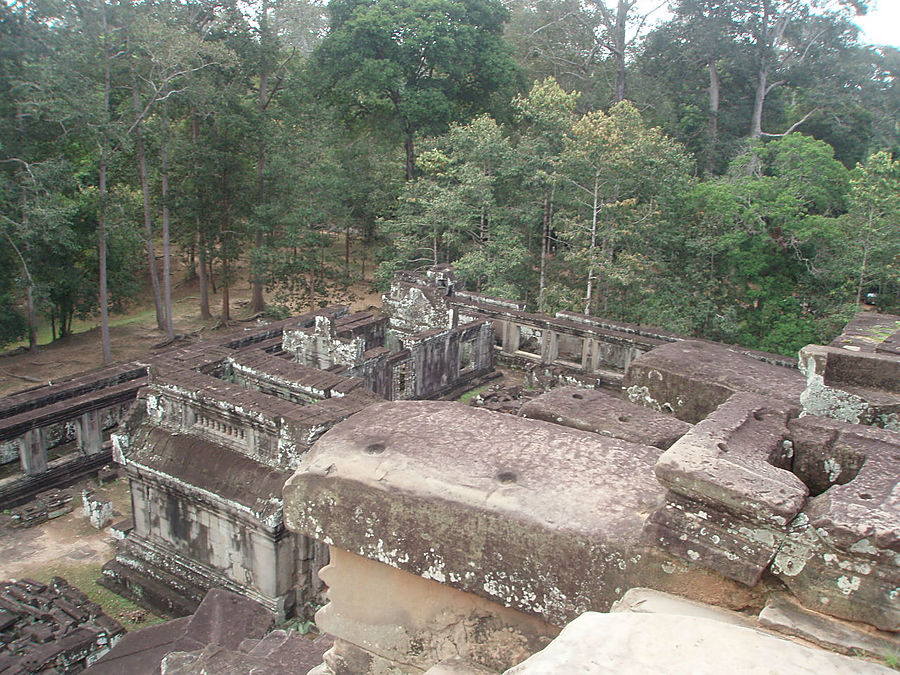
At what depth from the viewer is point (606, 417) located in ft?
14.9

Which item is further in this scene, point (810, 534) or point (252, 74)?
point (252, 74)

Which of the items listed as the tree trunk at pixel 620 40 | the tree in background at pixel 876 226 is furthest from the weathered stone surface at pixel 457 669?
the tree trunk at pixel 620 40

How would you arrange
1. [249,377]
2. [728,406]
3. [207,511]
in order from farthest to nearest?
[249,377]
[207,511]
[728,406]

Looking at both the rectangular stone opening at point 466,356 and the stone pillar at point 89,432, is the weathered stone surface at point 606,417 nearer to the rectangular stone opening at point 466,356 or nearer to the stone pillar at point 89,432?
the stone pillar at point 89,432

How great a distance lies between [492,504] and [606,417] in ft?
4.84

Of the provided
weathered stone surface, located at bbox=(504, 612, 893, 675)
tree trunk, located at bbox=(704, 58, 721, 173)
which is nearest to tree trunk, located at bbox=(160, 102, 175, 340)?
tree trunk, located at bbox=(704, 58, 721, 173)

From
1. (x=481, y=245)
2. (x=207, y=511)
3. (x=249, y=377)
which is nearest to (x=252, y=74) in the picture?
(x=481, y=245)

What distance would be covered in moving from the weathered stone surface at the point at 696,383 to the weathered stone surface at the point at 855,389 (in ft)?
2.21

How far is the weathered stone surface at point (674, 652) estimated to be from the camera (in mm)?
2301

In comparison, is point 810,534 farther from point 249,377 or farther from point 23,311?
point 23,311

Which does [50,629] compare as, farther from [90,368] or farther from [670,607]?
[90,368]

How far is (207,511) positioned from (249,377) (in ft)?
8.34

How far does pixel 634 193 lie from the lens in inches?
829

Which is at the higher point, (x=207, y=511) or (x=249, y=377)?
(x=249, y=377)
